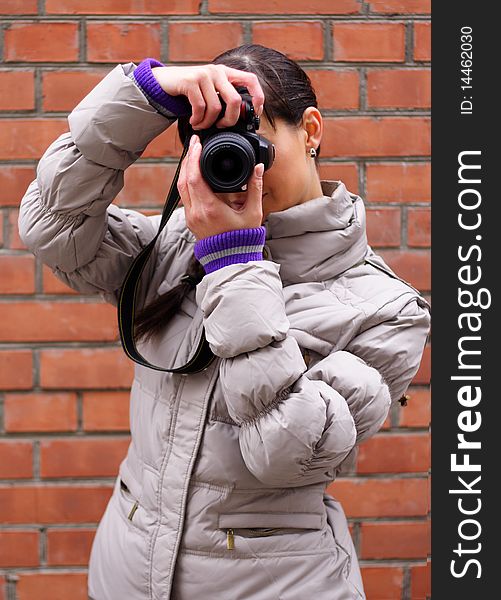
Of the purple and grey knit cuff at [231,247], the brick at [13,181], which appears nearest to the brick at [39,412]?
the brick at [13,181]

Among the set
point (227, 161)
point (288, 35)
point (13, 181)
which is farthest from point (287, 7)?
point (227, 161)

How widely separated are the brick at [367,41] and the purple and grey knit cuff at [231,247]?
0.74 m

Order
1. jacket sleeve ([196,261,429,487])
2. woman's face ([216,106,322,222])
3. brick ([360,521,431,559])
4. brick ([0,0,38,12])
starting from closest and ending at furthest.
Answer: jacket sleeve ([196,261,429,487]), woman's face ([216,106,322,222]), brick ([0,0,38,12]), brick ([360,521,431,559])

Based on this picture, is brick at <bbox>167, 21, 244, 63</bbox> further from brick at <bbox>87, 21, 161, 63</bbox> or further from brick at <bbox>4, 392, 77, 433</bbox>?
brick at <bbox>4, 392, 77, 433</bbox>

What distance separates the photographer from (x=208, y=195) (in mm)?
954

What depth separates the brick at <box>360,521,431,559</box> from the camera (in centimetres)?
164

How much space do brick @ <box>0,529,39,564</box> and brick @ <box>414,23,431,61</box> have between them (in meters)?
1.22

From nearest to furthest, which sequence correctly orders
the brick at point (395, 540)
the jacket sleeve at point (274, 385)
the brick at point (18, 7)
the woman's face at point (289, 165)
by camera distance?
the jacket sleeve at point (274, 385) < the woman's face at point (289, 165) < the brick at point (18, 7) < the brick at point (395, 540)

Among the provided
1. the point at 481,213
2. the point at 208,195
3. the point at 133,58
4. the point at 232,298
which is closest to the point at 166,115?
the point at 208,195

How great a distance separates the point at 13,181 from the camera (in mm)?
1562

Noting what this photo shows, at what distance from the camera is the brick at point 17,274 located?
157cm

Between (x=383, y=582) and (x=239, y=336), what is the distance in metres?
0.96

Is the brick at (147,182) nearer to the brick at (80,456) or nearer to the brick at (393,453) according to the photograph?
the brick at (80,456)

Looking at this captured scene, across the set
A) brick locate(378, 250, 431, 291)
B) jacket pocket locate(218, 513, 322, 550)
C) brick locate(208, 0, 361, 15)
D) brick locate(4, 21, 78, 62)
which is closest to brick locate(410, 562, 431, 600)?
brick locate(378, 250, 431, 291)
